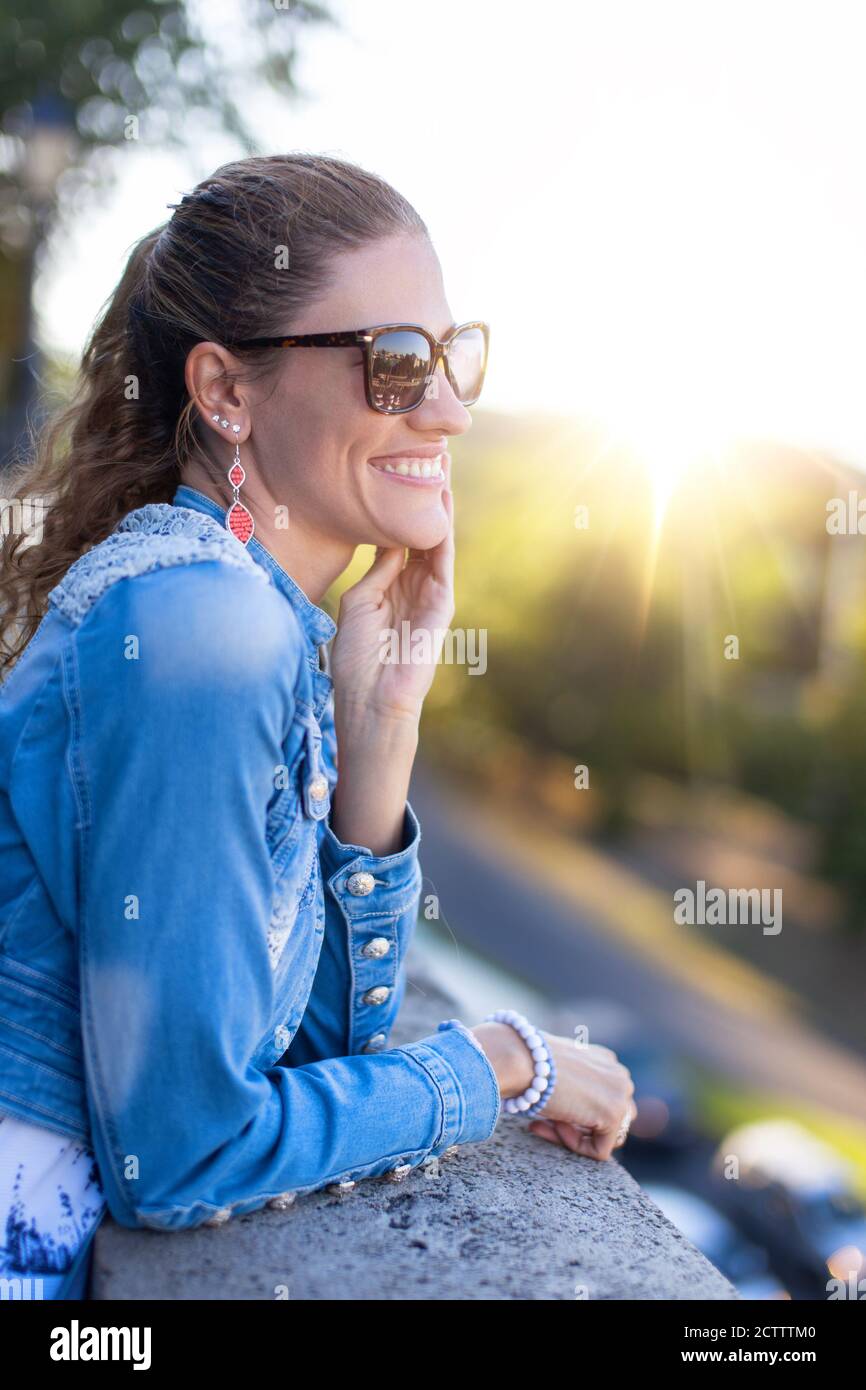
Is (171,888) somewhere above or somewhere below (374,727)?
below

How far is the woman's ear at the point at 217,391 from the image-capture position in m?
1.90

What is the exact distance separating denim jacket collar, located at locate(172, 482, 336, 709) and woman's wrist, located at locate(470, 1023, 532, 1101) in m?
0.60

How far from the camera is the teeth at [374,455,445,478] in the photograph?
196cm

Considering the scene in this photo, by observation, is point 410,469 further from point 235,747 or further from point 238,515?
point 235,747

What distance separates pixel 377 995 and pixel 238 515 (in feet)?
2.66

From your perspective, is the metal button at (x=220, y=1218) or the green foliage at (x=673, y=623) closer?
the metal button at (x=220, y=1218)

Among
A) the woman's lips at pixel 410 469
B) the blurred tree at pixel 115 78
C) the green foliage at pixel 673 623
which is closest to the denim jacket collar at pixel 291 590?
the woman's lips at pixel 410 469

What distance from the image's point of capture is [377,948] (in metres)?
2.02

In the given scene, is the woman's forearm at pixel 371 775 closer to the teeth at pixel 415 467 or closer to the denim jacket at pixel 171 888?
the denim jacket at pixel 171 888

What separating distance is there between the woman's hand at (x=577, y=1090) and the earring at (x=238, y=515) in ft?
2.85

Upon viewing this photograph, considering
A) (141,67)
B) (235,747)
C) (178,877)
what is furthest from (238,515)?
A: (141,67)

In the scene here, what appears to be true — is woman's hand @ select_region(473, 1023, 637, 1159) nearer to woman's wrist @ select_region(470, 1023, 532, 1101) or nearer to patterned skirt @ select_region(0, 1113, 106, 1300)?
woman's wrist @ select_region(470, 1023, 532, 1101)

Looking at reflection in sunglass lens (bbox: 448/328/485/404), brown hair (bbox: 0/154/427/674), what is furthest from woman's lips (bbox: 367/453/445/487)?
brown hair (bbox: 0/154/427/674)
